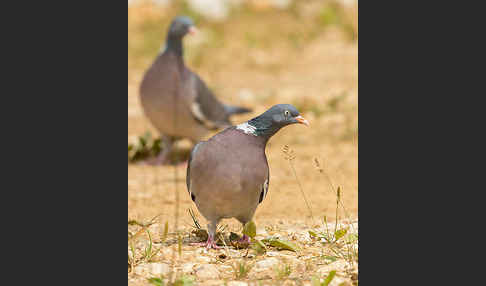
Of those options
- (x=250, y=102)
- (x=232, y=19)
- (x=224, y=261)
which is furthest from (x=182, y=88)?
(x=232, y=19)

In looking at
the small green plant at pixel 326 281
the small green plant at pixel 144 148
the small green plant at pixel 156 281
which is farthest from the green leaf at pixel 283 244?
the small green plant at pixel 144 148

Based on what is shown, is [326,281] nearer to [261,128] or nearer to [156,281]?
[156,281]

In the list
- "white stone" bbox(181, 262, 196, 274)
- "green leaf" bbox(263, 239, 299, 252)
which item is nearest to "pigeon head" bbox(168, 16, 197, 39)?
"green leaf" bbox(263, 239, 299, 252)

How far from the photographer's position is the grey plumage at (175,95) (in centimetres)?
805

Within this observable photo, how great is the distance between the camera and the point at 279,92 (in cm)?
1105

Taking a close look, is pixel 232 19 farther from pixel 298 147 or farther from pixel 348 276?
pixel 348 276

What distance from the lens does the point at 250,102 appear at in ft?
35.8

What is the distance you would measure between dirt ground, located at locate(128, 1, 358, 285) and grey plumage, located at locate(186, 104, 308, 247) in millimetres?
474

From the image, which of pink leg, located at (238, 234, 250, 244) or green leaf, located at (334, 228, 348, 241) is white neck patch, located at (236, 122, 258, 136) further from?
green leaf, located at (334, 228, 348, 241)

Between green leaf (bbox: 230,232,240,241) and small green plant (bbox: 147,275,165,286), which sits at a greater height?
green leaf (bbox: 230,232,240,241)

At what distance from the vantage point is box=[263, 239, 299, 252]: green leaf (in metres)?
4.43

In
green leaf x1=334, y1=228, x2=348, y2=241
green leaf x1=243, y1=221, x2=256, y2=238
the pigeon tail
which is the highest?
the pigeon tail

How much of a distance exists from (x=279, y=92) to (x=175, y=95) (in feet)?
10.9

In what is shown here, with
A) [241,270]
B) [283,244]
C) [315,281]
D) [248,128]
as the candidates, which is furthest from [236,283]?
[248,128]
